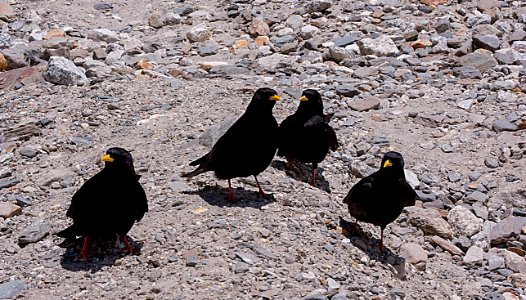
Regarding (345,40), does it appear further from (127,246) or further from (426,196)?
(127,246)

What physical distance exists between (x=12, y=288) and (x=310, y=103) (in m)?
4.06

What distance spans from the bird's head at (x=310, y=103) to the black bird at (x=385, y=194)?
5.68 feet

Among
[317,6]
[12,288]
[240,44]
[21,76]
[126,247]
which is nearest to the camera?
[12,288]

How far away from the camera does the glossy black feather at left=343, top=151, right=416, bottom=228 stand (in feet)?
24.4

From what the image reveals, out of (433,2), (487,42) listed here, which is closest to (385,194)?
(487,42)

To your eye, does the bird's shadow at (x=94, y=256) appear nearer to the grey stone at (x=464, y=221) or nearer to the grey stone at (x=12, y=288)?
the grey stone at (x=12, y=288)

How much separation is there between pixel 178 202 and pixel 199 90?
146 inches

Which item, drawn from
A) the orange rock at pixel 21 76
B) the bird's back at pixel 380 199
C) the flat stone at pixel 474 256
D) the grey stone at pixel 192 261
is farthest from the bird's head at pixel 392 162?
the orange rock at pixel 21 76

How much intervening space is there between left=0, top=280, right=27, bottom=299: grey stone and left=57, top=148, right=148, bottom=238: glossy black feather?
68cm

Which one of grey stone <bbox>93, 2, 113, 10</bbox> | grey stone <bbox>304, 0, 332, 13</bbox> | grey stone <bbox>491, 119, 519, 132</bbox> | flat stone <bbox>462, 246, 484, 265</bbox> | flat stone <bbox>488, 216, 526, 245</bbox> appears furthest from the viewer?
grey stone <bbox>93, 2, 113, 10</bbox>

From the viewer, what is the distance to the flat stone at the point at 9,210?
803 cm

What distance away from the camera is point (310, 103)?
359 inches

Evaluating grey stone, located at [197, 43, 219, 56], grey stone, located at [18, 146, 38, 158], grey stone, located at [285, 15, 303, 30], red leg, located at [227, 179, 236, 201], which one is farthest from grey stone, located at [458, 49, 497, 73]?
grey stone, located at [18, 146, 38, 158]

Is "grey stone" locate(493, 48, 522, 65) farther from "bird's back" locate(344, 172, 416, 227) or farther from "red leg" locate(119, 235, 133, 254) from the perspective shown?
"red leg" locate(119, 235, 133, 254)
